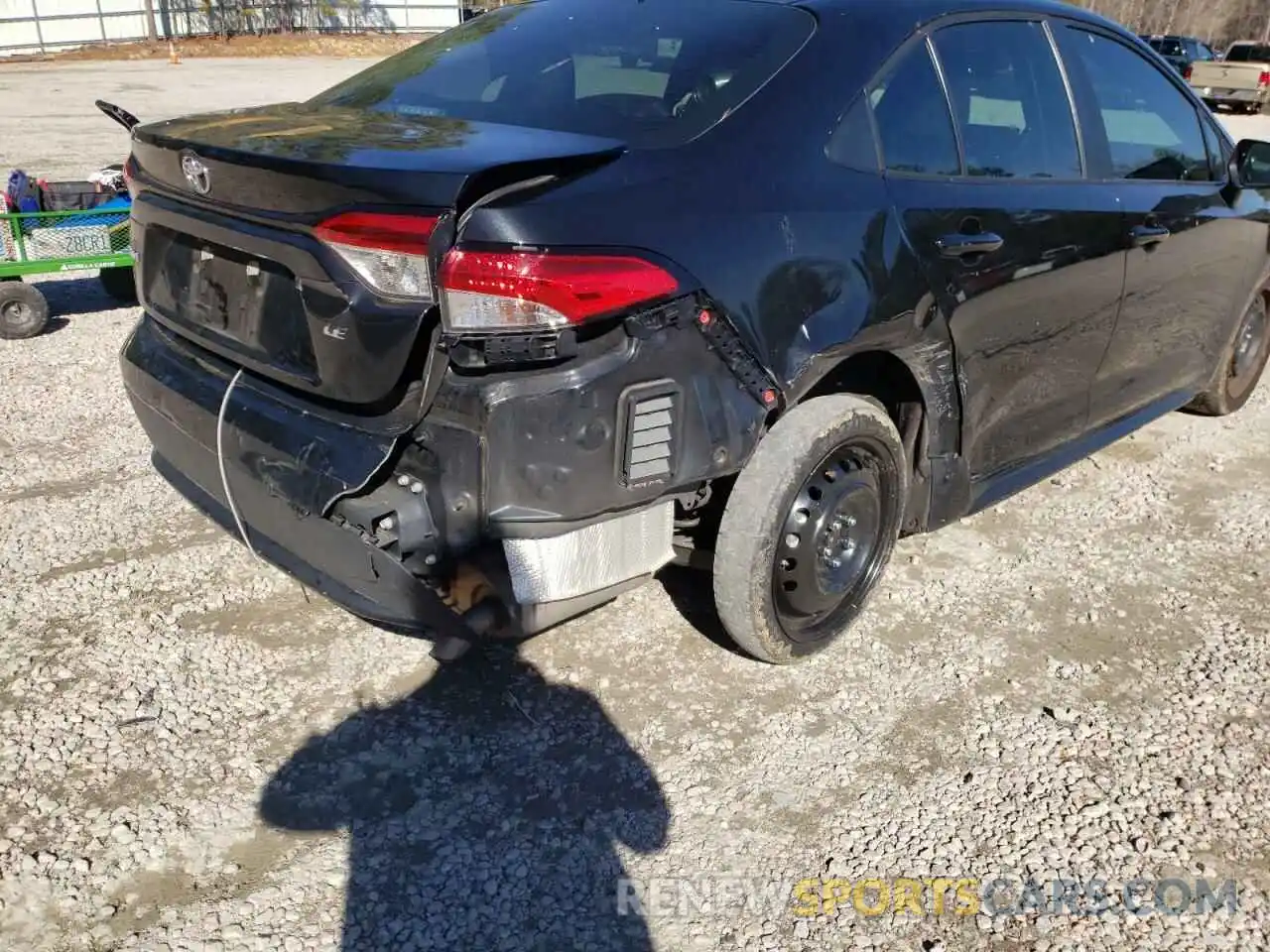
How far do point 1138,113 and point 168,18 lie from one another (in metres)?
41.3

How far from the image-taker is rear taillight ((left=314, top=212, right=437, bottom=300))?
2.14 meters

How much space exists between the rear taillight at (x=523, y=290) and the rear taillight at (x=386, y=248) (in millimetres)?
68

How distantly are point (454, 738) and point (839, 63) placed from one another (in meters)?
2.09

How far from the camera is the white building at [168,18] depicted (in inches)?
1318

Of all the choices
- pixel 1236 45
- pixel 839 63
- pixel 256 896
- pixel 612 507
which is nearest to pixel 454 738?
pixel 256 896

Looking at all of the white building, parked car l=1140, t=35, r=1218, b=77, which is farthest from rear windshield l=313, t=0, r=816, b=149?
the white building

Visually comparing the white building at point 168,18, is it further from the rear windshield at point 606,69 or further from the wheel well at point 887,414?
the wheel well at point 887,414

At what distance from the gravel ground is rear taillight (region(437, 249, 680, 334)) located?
3.95ft

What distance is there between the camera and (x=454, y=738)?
278 cm

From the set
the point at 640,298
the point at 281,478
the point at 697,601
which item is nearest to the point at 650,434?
the point at 640,298

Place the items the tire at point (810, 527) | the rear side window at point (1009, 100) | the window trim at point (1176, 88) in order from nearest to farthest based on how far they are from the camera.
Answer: the tire at point (810, 527) → the rear side window at point (1009, 100) → the window trim at point (1176, 88)

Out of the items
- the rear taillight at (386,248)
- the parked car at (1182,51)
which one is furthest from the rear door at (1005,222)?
the parked car at (1182,51)

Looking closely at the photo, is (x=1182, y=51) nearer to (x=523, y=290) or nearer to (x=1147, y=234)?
(x=1147, y=234)

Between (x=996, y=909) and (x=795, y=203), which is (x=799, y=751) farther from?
(x=795, y=203)
